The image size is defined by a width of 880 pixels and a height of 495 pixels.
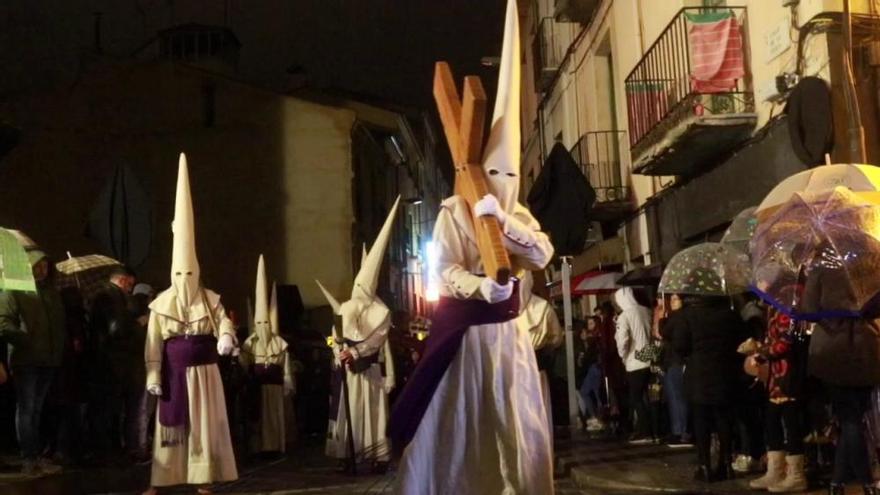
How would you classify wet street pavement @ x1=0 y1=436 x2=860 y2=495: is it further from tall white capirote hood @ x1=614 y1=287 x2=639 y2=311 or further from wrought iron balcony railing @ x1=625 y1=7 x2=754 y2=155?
wrought iron balcony railing @ x1=625 y1=7 x2=754 y2=155

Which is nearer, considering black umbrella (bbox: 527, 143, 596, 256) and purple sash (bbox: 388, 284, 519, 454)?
purple sash (bbox: 388, 284, 519, 454)

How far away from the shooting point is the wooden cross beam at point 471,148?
5.38 meters

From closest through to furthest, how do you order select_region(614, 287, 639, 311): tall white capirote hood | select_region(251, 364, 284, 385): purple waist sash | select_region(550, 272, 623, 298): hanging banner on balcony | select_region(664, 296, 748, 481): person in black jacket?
select_region(664, 296, 748, 481): person in black jacket < select_region(614, 287, 639, 311): tall white capirote hood < select_region(251, 364, 284, 385): purple waist sash < select_region(550, 272, 623, 298): hanging banner on balcony

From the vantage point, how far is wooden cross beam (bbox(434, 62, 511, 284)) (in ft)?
17.7

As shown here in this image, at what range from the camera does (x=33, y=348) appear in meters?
10.1

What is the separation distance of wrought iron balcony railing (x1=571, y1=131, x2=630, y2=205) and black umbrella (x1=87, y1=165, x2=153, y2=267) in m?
10.2

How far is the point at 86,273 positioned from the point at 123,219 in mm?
2102

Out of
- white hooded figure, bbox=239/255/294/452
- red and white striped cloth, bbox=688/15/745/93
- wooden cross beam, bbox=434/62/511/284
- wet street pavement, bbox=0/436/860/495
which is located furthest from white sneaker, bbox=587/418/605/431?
wooden cross beam, bbox=434/62/511/284

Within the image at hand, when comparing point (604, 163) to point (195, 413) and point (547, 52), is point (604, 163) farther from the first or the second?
point (195, 413)

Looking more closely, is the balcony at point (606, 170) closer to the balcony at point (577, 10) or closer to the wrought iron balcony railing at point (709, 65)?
the balcony at point (577, 10)

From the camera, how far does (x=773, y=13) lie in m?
12.8

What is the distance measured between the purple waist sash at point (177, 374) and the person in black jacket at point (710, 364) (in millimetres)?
4558

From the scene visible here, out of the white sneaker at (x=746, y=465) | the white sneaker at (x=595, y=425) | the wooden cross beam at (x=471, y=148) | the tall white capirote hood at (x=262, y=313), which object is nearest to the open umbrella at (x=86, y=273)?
the tall white capirote hood at (x=262, y=313)

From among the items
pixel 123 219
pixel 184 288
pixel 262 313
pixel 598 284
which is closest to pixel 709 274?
pixel 184 288
